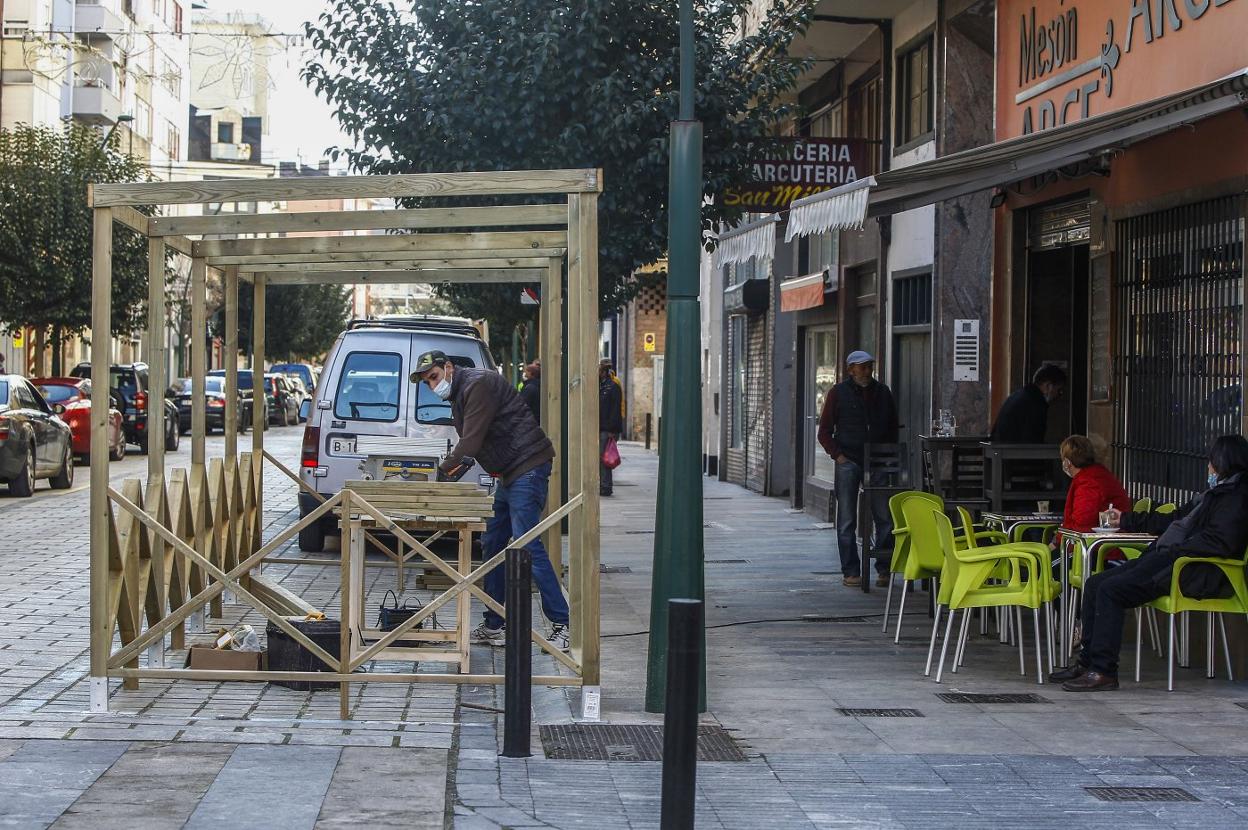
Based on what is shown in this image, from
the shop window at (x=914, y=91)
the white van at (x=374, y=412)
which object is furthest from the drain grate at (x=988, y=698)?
the shop window at (x=914, y=91)

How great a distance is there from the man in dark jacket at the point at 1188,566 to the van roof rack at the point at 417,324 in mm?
8472

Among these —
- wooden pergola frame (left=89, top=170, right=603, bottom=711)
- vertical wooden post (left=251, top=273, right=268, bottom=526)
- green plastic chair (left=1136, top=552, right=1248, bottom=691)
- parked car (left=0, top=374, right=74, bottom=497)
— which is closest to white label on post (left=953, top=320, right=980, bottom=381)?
wooden pergola frame (left=89, top=170, right=603, bottom=711)

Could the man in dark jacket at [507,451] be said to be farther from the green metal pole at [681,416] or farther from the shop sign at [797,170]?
the shop sign at [797,170]

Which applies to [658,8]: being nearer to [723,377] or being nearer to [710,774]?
[710,774]

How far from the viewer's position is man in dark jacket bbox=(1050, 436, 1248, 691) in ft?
28.3

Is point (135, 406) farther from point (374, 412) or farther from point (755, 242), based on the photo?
point (755, 242)

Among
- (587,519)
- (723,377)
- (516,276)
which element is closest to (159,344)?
(587,519)

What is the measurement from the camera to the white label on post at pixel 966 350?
14664 mm

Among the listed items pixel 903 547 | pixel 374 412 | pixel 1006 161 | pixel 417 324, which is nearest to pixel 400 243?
pixel 1006 161

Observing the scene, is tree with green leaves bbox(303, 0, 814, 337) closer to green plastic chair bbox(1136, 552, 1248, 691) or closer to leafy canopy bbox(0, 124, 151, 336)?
green plastic chair bbox(1136, 552, 1248, 691)

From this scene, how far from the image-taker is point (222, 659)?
27.8 feet

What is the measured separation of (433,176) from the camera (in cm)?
789

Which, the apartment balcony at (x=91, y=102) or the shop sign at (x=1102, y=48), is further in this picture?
the apartment balcony at (x=91, y=102)

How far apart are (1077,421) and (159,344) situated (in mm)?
8008
